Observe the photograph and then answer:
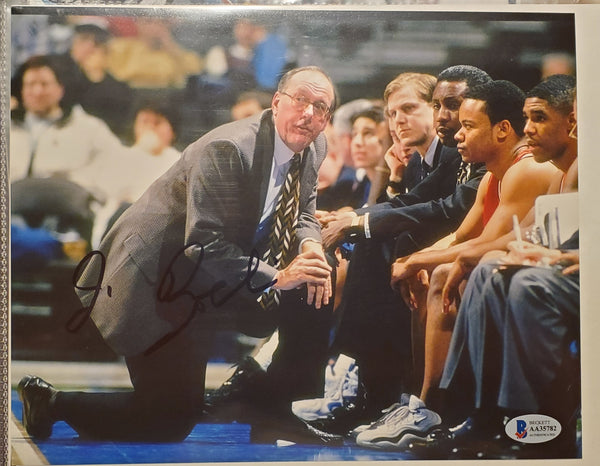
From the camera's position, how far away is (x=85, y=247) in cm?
172

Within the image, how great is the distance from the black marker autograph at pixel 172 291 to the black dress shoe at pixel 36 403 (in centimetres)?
16

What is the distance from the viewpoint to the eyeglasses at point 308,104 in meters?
1.73

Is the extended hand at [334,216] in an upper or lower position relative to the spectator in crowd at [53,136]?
lower

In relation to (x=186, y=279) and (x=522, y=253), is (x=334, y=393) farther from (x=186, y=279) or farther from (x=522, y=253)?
(x=522, y=253)

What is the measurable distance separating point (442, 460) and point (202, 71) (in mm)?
1239

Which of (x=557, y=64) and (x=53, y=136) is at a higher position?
(x=557, y=64)

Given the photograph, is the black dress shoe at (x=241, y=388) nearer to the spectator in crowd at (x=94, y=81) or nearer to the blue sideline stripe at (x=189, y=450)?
the blue sideline stripe at (x=189, y=450)

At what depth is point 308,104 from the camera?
68.4 inches

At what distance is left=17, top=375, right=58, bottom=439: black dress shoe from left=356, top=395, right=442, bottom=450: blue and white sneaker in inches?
32.7

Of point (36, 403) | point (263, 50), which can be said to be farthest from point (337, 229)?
point (36, 403)

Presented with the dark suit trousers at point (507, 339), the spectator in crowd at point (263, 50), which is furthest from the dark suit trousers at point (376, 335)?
the spectator in crowd at point (263, 50)

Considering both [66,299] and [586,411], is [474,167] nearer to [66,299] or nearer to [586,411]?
[586,411]

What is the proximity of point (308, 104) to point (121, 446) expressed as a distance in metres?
1.05

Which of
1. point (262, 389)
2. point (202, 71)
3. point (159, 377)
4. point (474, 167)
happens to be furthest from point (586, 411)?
point (202, 71)
